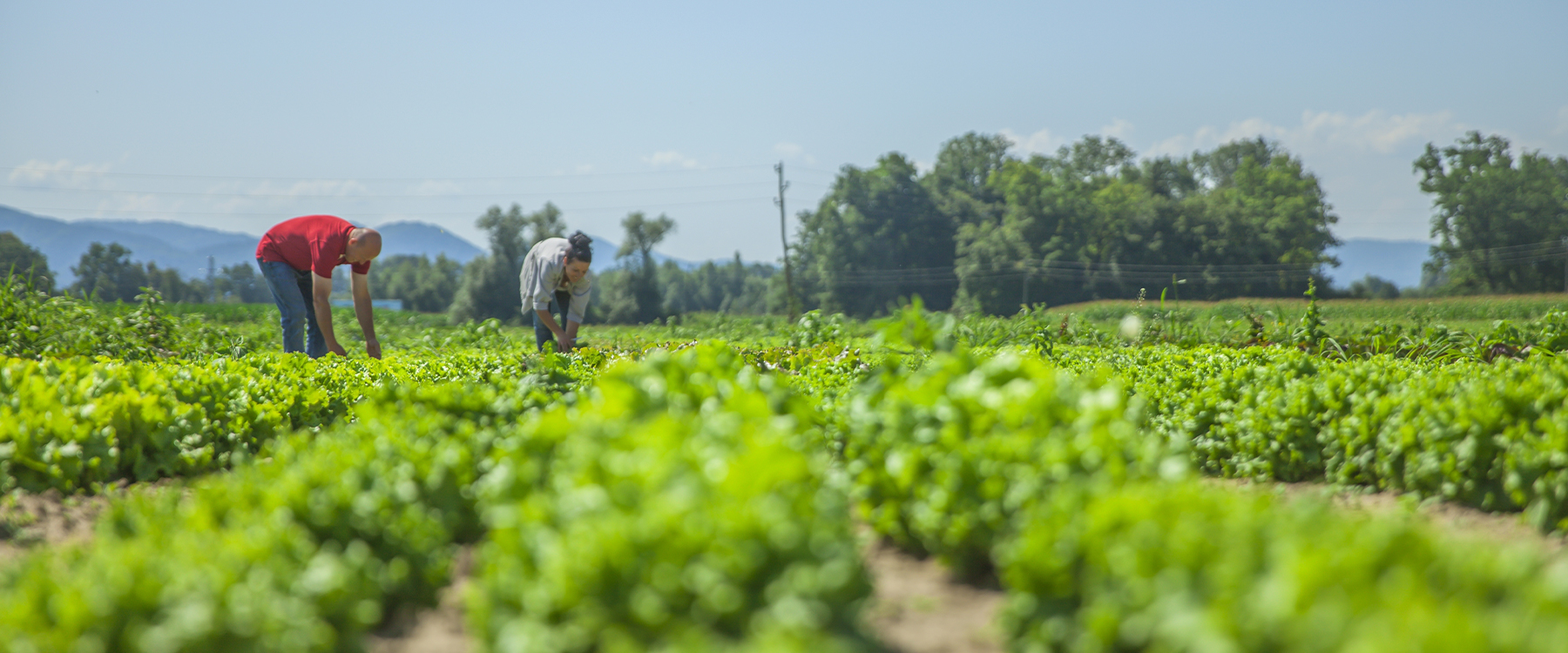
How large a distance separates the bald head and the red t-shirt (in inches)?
5.3

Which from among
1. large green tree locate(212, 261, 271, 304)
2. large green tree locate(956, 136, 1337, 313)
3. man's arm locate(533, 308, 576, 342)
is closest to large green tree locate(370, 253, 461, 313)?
large green tree locate(212, 261, 271, 304)

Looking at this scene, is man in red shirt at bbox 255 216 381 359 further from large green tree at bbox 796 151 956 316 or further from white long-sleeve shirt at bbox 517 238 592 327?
large green tree at bbox 796 151 956 316

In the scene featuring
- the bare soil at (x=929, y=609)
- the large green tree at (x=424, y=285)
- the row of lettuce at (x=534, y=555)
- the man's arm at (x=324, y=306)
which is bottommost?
the bare soil at (x=929, y=609)

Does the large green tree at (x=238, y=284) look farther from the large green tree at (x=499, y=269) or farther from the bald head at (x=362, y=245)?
the bald head at (x=362, y=245)

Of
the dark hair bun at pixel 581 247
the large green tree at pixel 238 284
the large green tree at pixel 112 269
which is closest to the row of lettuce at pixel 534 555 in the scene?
the dark hair bun at pixel 581 247

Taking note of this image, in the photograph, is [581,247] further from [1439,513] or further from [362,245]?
[1439,513]

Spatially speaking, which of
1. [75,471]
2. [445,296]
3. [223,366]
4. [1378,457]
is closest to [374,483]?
[75,471]

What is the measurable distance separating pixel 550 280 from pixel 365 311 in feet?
4.96

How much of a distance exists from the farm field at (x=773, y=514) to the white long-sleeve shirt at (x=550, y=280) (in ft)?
10.8

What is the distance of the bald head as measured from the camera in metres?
6.73

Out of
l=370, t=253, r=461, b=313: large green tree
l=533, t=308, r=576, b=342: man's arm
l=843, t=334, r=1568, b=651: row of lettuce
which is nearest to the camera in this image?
l=843, t=334, r=1568, b=651: row of lettuce

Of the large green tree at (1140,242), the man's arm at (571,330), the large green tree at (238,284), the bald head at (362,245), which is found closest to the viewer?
the bald head at (362,245)

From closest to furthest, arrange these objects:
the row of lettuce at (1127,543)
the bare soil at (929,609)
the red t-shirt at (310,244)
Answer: the row of lettuce at (1127,543)
the bare soil at (929,609)
the red t-shirt at (310,244)

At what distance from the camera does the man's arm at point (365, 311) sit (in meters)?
6.93
